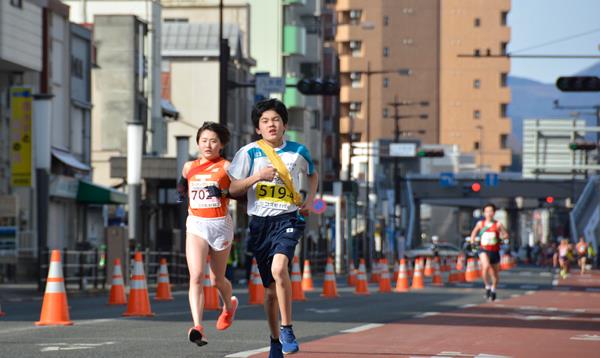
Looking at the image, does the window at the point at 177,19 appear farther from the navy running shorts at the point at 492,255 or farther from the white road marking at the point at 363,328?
the white road marking at the point at 363,328

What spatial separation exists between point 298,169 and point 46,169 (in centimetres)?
2198

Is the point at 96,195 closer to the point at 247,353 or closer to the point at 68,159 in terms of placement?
the point at 68,159

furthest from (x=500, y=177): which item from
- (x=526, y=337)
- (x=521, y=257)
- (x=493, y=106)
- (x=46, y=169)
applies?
(x=526, y=337)

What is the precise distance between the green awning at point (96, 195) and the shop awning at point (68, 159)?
0.66 metres

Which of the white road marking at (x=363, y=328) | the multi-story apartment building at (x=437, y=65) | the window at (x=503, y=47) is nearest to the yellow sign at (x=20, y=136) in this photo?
the white road marking at (x=363, y=328)

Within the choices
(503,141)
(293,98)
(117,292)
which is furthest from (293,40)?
(503,141)

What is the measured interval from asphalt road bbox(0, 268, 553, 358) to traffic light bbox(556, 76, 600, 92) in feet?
43.7

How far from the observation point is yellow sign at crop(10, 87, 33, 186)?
3928 centimetres

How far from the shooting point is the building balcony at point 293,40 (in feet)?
309

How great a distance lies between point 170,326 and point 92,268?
55.9 feet

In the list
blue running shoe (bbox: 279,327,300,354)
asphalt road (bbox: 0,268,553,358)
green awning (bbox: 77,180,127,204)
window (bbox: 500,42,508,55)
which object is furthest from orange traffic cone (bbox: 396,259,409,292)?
window (bbox: 500,42,508,55)

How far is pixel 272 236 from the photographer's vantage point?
11.5m

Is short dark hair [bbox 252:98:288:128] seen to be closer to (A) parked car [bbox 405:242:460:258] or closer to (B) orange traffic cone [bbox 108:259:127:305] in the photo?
(B) orange traffic cone [bbox 108:259:127:305]

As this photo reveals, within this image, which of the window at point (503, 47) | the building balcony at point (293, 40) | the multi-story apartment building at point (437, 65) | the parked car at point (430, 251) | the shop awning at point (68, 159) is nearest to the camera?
the shop awning at point (68, 159)
